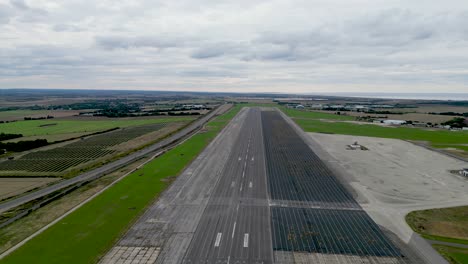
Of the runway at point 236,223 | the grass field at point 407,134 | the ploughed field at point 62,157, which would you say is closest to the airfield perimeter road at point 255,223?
the runway at point 236,223

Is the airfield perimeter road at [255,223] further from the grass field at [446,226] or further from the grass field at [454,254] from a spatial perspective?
the grass field at [446,226]

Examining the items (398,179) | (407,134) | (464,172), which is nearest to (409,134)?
(407,134)

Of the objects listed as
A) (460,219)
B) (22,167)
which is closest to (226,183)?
(460,219)

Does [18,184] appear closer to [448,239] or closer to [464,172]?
[448,239]

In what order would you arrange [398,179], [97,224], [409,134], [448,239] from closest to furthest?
[448,239] < [97,224] < [398,179] < [409,134]

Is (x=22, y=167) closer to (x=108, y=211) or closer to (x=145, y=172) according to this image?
(x=145, y=172)

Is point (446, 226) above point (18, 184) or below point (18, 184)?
above
